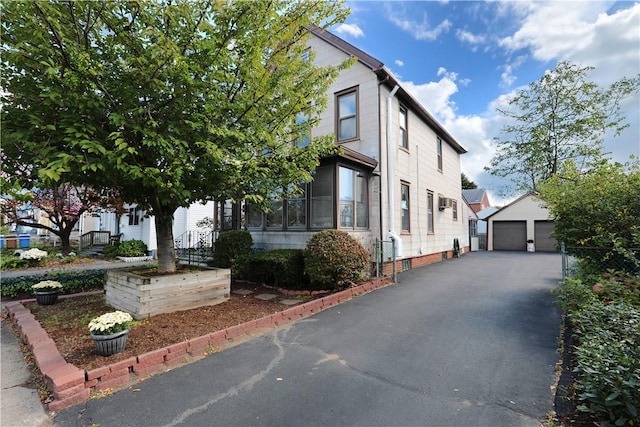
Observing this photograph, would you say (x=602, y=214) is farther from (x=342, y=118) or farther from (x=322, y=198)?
(x=342, y=118)

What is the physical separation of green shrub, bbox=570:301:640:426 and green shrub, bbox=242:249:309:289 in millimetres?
5764

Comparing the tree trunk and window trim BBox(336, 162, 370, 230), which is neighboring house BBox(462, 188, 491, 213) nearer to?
window trim BBox(336, 162, 370, 230)

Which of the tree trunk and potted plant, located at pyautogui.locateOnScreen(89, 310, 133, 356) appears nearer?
potted plant, located at pyautogui.locateOnScreen(89, 310, 133, 356)

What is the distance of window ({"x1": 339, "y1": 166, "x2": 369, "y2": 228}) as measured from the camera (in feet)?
29.1

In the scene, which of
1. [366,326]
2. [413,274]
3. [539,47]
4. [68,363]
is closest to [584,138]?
[539,47]

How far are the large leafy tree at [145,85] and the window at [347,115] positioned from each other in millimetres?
4788

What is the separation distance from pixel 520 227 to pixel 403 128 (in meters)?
16.2

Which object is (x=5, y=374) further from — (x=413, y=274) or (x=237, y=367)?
(x=413, y=274)

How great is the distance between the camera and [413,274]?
1019 cm

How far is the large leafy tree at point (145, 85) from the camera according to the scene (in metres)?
3.93

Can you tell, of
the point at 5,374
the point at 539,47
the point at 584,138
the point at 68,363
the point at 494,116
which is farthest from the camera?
the point at 494,116

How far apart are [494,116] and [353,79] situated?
47.5 ft

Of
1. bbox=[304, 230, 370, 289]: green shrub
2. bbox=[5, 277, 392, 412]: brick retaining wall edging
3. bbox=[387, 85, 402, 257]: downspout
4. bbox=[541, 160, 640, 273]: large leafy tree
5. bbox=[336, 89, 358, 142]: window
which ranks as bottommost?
bbox=[5, 277, 392, 412]: brick retaining wall edging

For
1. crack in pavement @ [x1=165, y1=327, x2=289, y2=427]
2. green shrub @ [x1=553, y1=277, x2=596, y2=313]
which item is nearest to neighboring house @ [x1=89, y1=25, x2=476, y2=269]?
green shrub @ [x1=553, y1=277, x2=596, y2=313]
